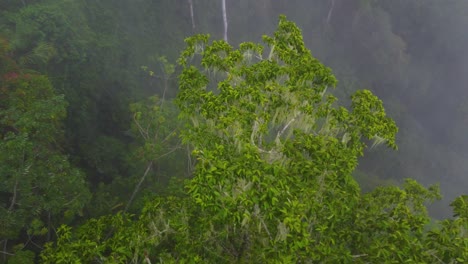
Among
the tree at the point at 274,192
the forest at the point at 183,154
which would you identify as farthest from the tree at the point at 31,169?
the tree at the point at 274,192

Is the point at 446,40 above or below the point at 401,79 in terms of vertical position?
above

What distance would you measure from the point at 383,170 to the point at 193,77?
30.0m

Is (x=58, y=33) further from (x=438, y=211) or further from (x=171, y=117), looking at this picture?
(x=438, y=211)

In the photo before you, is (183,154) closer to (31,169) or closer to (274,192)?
(31,169)

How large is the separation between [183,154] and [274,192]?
527 inches

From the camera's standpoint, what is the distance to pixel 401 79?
126 ft

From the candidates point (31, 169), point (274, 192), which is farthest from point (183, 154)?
point (274, 192)

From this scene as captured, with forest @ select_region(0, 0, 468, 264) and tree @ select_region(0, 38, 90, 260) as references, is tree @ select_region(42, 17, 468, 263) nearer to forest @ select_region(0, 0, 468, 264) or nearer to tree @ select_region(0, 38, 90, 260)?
forest @ select_region(0, 0, 468, 264)

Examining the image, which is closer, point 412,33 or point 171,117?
point 171,117

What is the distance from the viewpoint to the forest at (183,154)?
19.4ft

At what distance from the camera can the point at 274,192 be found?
5.19 metres

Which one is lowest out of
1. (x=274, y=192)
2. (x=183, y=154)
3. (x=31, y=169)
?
(x=31, y=169)

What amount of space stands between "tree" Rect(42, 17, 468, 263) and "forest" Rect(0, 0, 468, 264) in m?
0.03

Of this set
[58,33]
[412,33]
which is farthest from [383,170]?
[58,33]
